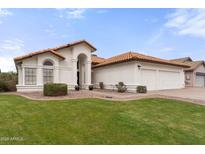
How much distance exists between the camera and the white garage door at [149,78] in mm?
19222

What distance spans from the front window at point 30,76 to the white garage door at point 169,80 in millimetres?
14164

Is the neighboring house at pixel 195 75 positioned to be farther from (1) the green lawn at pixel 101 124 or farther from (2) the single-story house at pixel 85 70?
(1) the green lawn at pixel 101 124

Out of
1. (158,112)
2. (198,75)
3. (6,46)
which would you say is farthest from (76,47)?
A: (198,75)

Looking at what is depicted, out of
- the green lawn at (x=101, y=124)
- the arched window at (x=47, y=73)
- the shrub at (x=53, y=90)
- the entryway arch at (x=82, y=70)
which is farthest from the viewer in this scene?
the entryway arch at (x=82, y=70)

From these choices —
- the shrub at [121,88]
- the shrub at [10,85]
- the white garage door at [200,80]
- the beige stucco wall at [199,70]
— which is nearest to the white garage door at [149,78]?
the shrub at [121,88]

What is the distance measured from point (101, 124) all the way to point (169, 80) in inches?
684

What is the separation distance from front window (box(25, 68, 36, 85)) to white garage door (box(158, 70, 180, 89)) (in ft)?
46.5

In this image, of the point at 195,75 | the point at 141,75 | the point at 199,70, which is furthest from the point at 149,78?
the point at 199,70

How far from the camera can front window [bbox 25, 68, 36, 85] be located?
17.7 metres

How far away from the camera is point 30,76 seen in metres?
17.9

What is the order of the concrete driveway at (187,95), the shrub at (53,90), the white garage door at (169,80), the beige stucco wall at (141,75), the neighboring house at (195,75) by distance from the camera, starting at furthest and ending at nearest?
1. the neighboring house at (195,75)
2. the white garage door at (169,80)
3. the beige stucco wall at (141,75)
4. the shrub at (53,90)
5. the concrete driveway at (187,95)
